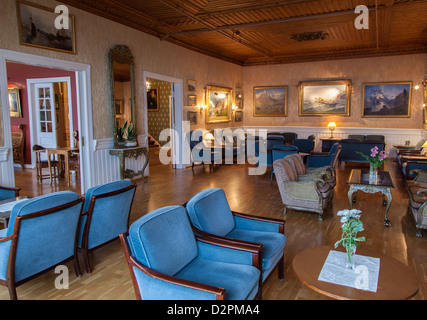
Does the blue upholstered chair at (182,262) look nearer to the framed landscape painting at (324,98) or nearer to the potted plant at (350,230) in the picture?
the potted plant at (350,230)

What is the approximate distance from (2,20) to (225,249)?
187 inches

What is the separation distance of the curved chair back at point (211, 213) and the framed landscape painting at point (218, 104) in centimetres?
782

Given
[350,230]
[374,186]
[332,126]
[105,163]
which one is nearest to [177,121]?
[105,163]

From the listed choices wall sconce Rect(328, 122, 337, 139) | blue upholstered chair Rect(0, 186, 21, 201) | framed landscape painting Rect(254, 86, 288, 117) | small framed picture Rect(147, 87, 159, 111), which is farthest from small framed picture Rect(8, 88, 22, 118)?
wall sconce Rect(328, 122, 337, 139)

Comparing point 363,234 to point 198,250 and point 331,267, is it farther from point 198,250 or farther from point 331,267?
point 198,250

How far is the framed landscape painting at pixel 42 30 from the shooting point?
199 inches

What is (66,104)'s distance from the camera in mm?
9406

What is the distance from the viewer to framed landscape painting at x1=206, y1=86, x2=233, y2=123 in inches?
426

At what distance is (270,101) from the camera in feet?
42.8

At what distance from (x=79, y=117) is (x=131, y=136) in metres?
1.28

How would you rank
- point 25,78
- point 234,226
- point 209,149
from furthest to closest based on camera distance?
point 209,149
point 25,78
point 234,226

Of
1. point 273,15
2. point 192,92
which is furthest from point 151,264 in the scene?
point 192,92

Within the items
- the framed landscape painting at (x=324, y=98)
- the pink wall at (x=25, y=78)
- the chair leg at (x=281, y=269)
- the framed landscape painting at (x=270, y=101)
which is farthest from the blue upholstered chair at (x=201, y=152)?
the chair leg at (x=281, y=269)

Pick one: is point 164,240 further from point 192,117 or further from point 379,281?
point 192,117
